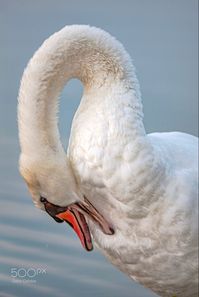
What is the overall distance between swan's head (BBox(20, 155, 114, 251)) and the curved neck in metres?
0.05

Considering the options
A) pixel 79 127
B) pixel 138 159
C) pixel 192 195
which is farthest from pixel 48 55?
pixel 192 195

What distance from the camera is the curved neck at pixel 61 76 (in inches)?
93.6

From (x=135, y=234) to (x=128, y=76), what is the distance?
0.48m

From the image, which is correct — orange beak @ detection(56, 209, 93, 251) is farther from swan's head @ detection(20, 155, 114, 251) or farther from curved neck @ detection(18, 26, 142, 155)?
curved neck @ detection(18, 26, 142, 155)

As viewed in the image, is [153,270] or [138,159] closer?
[138,159]

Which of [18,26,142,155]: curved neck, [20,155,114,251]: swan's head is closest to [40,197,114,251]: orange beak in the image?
[20,155,114,251]: swan's head

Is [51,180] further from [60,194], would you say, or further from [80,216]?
[80,216]

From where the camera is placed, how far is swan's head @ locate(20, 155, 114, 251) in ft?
7.88

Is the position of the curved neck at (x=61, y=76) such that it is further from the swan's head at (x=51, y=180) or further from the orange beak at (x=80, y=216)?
the orange beak at (x=80, y=216)

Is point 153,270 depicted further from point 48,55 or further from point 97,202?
point 48,55

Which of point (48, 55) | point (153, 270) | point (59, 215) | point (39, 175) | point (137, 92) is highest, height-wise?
point (48, 55)

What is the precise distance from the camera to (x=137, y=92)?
2473 mm

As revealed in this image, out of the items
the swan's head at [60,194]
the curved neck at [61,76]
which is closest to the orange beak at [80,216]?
the swan's head at [60,194]

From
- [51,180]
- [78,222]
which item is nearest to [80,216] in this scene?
[78,222]
